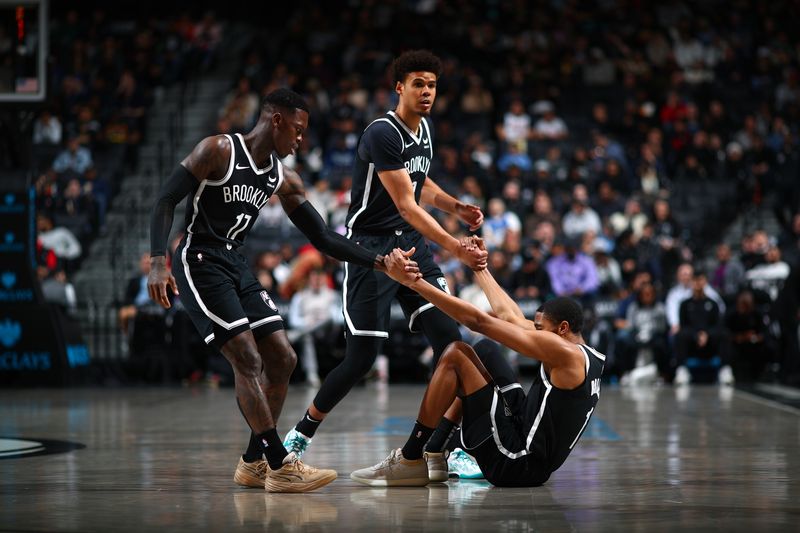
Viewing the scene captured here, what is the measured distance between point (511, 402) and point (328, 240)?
1250mm

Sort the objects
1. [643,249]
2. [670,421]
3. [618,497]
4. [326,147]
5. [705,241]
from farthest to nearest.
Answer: [326,147] < [705,241] < [643,249] < [670,421] < [618,497]

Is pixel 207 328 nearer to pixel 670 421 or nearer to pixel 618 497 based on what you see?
pixel 618 497

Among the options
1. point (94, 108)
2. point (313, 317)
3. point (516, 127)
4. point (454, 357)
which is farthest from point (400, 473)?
point (94, 108)

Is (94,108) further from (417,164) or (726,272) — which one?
(417,164)

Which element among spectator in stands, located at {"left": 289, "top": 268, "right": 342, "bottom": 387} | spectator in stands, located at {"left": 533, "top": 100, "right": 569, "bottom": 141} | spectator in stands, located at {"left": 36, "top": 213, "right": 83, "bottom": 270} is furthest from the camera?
spectator in stands, located at {"left": 533, "top": 100, "right": 569, "bottom": 141}

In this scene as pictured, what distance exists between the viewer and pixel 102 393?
12.9 meters

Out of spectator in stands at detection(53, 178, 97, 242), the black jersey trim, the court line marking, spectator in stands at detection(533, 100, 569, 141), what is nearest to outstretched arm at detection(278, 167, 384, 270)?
the black jersey trim

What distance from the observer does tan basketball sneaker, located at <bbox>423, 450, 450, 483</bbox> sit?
5.81m

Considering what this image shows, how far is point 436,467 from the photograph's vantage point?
582 cm

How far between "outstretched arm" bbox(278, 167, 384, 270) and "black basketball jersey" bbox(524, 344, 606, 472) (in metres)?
1.06

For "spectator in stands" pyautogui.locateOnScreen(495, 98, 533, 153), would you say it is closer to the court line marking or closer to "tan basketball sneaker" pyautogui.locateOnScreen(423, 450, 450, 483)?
the court line marking

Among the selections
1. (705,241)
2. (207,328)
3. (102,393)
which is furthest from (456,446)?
(705,241)

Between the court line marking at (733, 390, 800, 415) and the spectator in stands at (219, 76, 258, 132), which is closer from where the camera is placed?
the court line marking at (733, 390, 800, 415)

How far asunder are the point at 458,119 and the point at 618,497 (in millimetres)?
14642
